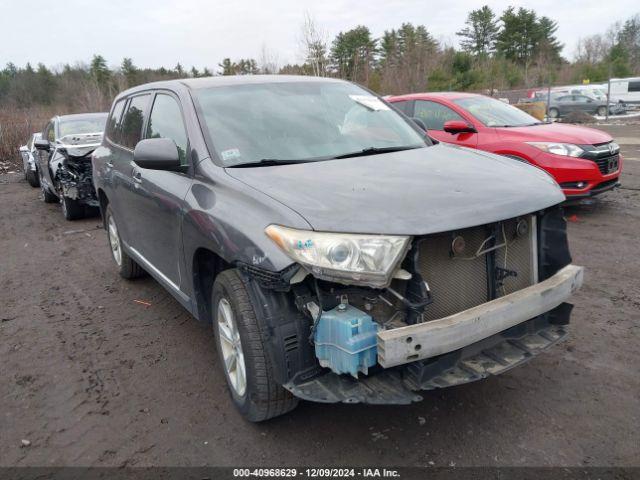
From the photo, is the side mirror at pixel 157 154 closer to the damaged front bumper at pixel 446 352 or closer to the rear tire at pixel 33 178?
the damaged front bumper at pixel 446 352

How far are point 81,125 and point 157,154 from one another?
8.22 m

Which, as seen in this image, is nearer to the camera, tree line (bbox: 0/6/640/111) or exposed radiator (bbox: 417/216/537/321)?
exposed radiator (bbox: 417/216/537/321)

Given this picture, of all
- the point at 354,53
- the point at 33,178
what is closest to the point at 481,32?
the point at 354,53

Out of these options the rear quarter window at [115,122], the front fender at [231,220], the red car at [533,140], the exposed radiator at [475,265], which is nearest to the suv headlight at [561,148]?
the red car at [533,140]

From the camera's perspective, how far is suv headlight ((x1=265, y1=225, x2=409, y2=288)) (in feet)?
7.57

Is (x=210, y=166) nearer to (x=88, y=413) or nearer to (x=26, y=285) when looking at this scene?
(x=88, y=413)

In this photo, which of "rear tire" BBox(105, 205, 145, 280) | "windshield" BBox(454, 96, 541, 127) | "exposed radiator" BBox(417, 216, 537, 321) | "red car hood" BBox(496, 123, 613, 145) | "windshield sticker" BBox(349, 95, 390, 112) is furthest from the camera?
"windshield" BBox(454, 96, 541, 127)

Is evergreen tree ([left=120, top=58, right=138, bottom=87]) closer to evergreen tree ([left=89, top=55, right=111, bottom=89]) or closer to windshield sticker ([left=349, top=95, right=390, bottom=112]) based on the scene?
evergreen tree ([left=89, top=55, right=111, bottom=89])

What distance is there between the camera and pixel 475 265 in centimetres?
269

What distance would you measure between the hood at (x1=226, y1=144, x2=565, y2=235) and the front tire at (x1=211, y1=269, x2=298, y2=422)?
1.78 ft

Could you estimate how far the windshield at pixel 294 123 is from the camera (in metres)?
3.29

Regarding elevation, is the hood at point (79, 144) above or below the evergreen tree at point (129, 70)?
below

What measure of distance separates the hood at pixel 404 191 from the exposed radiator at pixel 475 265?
0.40ft

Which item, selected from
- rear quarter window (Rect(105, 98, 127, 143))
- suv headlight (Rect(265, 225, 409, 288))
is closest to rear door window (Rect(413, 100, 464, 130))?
rear quarter window (Rect(105, 98, 127, 143))
